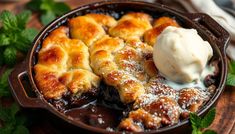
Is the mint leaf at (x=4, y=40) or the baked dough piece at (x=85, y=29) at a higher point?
the baked dough piece at (x=85, y=29)

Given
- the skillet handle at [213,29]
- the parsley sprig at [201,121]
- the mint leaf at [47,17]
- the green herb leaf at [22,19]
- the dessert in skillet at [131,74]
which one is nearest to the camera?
the parsley sprig at [201,121]

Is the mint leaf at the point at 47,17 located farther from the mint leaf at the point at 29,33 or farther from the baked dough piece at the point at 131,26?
the baked dough piece at the point at 131,26

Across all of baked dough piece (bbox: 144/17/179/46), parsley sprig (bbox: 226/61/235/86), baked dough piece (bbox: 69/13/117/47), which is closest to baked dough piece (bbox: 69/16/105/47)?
baked dough piece (bbox: 69/13/117/47)

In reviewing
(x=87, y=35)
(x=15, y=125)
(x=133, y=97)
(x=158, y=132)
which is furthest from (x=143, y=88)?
(x=15, y=125)

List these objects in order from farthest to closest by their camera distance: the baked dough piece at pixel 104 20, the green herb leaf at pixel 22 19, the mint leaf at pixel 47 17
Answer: the mint leaf at pixel 47 17
the green herb leaf at pixel 22 19
the baked dough piece at pixel 104 20

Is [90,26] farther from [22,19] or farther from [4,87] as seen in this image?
[4,87]

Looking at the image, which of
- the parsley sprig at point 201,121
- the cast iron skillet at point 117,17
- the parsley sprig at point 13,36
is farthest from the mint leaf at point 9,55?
the parsley sprig at point 201,121
